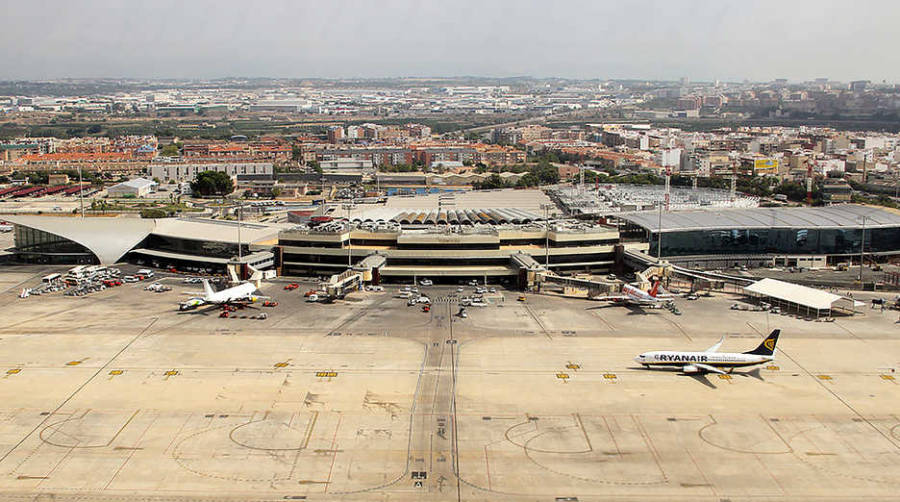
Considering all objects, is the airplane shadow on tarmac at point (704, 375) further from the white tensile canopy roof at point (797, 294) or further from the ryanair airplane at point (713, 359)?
the white tensile canopy roof at point (797, 294)

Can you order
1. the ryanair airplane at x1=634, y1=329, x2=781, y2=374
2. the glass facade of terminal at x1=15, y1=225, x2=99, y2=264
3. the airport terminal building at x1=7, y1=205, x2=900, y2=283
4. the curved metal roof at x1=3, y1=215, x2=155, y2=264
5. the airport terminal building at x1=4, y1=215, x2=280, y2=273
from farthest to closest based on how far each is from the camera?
→ the glass facade of terminal at x1=15, y1=225, x2=99, y2=264 → the curved metal roof at x1=3, y1=215, x2=155, y2=264 → the airport terminal building at x1=4, y1=215, x2=280, y2=273 → the airport terminal building at x1=7, y1=205, x2=900, y2=283 → the ryanair airplane at x1=634, y1=329, x2=781, y2=374

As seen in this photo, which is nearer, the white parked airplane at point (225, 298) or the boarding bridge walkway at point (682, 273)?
the white parked airplane at point (225, 298)

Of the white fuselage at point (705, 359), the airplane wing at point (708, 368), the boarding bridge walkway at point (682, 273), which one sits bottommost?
the airplane wing at point (708, 368)

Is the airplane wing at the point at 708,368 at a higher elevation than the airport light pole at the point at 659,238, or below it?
below

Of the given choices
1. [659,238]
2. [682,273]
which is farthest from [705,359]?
[659,238]

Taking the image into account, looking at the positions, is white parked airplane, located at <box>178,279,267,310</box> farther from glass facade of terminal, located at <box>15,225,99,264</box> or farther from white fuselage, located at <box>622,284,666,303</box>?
white fuselage, located at <box>622,284,666,303</box>

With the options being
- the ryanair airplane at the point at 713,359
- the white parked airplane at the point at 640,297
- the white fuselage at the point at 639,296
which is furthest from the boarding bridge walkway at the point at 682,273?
the ryanair airplane at the point at 713,359

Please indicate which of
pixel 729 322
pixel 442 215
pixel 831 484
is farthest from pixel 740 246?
pixel 831 484

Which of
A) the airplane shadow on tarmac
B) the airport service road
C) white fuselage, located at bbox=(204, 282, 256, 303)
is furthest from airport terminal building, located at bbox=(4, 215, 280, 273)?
the airplane shadow on tarmac
